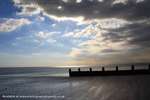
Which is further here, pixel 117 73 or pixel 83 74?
pixel 83 74

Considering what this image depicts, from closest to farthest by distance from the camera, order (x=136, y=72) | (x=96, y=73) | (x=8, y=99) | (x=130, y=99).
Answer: (x=130, y=99) → (x=8, y=99) → (x=136, y=72) → (x=96, y=73)

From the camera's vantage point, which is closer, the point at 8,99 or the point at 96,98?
the point at 96,98

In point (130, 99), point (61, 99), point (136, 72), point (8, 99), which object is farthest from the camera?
point (136, 72)

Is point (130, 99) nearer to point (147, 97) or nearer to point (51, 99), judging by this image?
point (147, 97)

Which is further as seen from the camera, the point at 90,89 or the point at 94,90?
the point at 90,89

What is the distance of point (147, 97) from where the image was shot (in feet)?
46.1

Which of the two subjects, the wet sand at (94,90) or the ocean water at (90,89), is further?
the ocean water at (90,89)

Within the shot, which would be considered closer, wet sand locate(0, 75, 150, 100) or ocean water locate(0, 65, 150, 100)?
wet sand locate(0, 75, 150, 100)

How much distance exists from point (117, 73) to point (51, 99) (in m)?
23.4

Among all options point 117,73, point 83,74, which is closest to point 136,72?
point 117,73

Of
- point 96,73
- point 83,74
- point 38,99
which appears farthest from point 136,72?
point 38,99

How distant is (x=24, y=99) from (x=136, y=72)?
82.1 ft

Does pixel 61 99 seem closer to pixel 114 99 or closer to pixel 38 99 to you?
pixel 38 99

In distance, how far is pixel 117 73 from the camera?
3634cm
